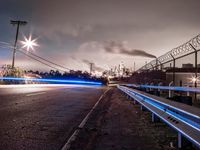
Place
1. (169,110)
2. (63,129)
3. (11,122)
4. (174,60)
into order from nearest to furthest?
1. (169,110)
2. (63,129)
3. (11,122)
4. (174,60)

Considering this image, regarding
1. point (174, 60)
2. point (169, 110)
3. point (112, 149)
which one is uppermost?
point (174, 60)

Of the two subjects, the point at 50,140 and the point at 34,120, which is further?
the point at 34,120

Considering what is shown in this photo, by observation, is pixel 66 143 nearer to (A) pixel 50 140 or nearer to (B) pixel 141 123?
(A) pixel 50 140

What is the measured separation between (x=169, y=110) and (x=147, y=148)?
122cm

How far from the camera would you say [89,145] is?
528 cm

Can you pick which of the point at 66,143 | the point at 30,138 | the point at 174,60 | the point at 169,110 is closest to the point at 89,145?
the point at 66,143

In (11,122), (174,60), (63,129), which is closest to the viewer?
(63,129)

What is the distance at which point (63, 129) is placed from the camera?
672 cm

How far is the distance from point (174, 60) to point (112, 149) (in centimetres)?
942

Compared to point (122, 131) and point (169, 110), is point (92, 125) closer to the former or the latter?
point (122, 131)

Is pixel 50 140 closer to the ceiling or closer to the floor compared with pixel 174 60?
closer to the floor

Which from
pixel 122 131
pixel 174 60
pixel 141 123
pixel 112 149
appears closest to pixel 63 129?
pixel 122 131

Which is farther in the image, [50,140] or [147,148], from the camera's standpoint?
[50,140]

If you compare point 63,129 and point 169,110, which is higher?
point 169,110
